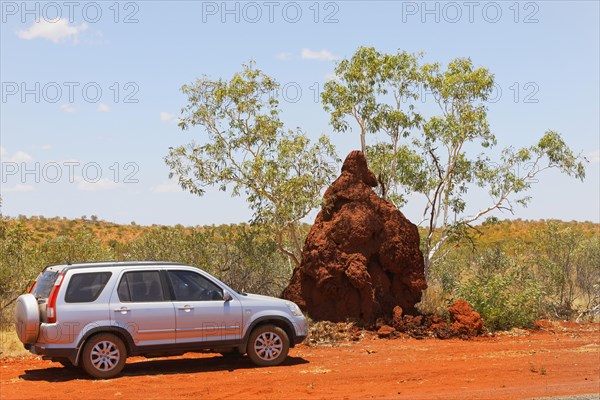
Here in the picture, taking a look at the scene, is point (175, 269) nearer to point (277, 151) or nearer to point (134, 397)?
point (134, 397)

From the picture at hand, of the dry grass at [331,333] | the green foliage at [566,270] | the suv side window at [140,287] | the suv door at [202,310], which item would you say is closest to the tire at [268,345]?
the suv door at [202,310]

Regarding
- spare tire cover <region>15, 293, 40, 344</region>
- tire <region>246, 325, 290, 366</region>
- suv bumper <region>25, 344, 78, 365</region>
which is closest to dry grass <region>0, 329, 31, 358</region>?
spare tire cover <region>15, 293, 40, 344</region>

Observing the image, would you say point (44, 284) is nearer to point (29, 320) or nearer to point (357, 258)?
point (29, 320)

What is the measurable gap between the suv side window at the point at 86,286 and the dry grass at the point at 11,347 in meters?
3.57

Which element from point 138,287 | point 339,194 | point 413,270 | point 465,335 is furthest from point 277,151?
point 138,287

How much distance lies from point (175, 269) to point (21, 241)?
981 centimetres

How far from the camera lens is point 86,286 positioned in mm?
12773

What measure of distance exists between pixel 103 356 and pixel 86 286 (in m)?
1.13

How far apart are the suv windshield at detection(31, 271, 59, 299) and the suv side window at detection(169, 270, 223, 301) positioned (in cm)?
187

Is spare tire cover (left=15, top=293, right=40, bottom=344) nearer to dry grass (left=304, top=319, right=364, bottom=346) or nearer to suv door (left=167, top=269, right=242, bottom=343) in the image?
suv door (left=167, top=269, right=242, bottom=343)

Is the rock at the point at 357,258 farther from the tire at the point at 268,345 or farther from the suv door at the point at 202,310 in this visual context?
the suv door at the point at 202,310

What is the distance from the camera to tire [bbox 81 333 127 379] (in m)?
12.6

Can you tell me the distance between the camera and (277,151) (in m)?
20.1

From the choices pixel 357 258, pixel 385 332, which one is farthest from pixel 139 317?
pixel 385 332
